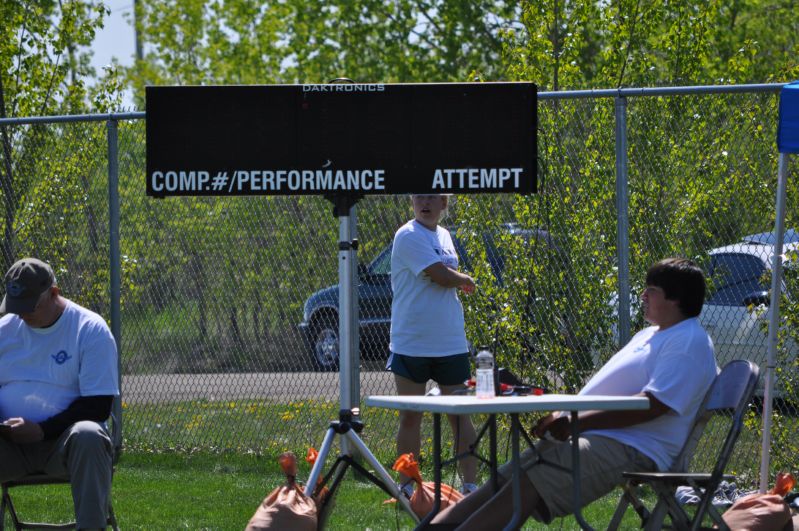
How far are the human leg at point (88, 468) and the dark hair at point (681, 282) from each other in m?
2.41

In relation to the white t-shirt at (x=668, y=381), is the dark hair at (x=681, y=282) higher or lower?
higher

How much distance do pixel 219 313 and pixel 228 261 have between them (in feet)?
1.20

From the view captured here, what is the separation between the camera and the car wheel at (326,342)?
325 inches

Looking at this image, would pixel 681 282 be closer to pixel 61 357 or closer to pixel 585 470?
pixel 585 470

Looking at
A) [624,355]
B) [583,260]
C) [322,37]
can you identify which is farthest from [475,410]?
[322,37]

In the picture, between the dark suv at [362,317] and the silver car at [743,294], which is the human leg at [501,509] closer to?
the silver car at [743,294]

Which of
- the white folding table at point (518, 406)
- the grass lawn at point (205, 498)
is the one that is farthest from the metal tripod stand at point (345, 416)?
the white folding table at point (518, 406)

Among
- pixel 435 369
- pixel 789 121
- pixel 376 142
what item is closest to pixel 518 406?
pixel 376 142

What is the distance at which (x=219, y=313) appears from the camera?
8391 mm

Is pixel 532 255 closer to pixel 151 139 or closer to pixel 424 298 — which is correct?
pixel 424 298

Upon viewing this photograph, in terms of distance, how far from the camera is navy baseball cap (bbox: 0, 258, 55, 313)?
5.32 m

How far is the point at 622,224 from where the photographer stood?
273 inches

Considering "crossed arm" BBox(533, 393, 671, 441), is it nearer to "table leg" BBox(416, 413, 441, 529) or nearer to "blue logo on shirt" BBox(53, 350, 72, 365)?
"table leg" BBox(416, 413, 441, 529)

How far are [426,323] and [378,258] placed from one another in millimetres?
1512
